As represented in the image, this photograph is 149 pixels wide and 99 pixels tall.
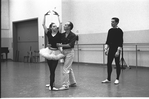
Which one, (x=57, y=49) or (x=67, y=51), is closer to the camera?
(x=57, y=49)

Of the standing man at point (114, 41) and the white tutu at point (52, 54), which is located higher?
the standing man at point (114, 41)

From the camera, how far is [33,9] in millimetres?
11766

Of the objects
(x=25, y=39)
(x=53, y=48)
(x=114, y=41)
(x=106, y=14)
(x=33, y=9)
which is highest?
(x=33, y=9)

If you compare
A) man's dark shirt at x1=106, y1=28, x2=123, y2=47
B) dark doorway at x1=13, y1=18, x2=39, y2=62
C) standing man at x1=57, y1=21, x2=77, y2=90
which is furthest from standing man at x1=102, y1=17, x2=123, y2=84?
dark doorway at x1=13, y1=18, x2=39, y2=62

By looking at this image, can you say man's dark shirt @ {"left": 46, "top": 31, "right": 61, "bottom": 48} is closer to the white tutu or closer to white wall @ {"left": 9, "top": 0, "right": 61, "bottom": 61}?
the white tutu

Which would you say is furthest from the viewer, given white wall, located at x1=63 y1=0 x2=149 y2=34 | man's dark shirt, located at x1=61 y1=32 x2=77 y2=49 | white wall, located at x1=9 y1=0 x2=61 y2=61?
white wall, located at x1=9 y1=0 x2=61 y2=61

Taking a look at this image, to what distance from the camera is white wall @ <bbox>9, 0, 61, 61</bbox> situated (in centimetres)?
1074

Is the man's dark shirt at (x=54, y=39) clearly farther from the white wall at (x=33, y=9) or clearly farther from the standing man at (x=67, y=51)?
the white wall at (x=33, y=9)

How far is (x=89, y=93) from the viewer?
12.9 feet

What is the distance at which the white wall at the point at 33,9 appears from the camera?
10738mm

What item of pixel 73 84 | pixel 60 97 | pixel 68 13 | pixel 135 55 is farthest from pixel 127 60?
pixel 60 97

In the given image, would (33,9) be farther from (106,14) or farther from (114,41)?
(114,41)

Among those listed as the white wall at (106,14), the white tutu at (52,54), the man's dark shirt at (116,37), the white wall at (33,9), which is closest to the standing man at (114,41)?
the man's dark shirt at (116,37)

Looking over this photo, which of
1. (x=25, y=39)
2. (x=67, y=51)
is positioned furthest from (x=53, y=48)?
(x=25, y=39)
